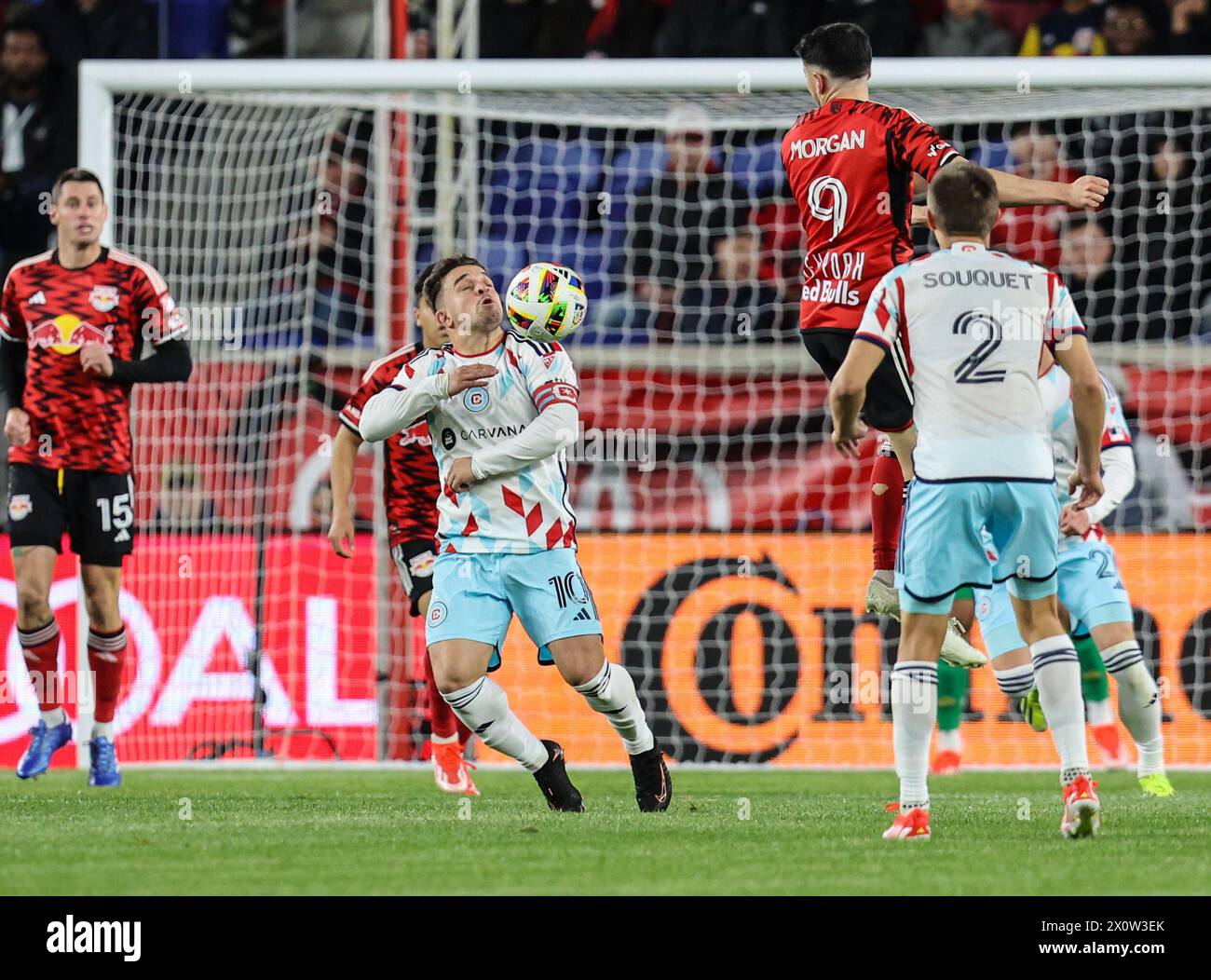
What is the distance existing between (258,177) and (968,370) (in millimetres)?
8007

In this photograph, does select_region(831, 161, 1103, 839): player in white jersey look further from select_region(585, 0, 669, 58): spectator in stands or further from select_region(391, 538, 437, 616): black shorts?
select_region(585, 0, 669, 58): spectator in stands

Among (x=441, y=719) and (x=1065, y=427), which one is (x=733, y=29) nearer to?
(x=1065, y=427)

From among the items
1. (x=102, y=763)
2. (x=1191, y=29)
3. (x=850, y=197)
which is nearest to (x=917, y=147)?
(x=850, y=197)

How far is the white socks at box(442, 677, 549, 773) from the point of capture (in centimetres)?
688

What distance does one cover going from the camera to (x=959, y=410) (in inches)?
230

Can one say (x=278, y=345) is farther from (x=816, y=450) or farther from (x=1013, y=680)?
(x=1013, y=680)

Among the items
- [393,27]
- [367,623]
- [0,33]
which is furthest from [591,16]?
[367,623]

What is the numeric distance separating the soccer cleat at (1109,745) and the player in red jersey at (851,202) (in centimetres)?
262

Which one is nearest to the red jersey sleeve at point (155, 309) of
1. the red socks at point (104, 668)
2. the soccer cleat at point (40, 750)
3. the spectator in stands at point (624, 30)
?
the red socks at point (104, 668)

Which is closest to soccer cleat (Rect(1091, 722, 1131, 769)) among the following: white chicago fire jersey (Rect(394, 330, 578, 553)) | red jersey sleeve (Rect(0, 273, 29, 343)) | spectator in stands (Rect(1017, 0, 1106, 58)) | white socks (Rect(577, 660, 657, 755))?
white socks (Rect(577, 660, 657, 755))

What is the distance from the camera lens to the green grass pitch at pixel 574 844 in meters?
5.03

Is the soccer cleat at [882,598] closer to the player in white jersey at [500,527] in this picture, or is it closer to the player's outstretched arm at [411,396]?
the player in white jersey at [500,527]

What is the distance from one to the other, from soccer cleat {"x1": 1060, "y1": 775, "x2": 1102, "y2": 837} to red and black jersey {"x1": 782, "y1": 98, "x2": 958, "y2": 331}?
2.01 metres

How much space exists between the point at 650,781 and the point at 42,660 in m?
3.26
